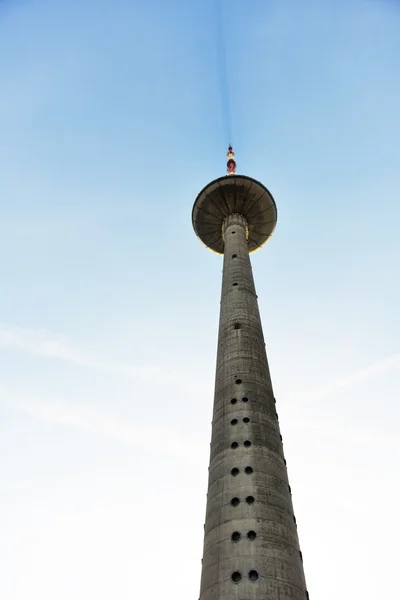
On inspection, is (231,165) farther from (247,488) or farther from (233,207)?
(247,488)

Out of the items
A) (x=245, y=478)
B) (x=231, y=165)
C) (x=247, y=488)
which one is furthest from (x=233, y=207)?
(x=247, y=488)

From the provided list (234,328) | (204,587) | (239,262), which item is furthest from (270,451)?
(239,262)

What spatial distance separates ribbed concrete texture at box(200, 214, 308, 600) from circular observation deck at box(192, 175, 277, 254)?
44.3 ft

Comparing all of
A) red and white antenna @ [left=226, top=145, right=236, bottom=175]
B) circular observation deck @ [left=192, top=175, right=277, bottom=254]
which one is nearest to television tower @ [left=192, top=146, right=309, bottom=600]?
circular observation deck @ [left=192, top=175, right=277, bottom=254]

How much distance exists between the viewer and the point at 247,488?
20.1m

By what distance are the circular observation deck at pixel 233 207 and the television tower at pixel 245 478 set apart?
24.4 ft

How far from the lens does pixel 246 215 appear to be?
41.1 meters

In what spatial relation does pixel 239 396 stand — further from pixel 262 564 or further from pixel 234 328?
pixel 262 564

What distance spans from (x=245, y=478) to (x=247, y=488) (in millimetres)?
541

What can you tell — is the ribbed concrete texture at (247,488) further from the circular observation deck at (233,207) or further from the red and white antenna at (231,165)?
the red and white antenna at (231,165)

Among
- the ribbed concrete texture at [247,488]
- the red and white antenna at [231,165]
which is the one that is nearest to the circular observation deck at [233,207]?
Result: the red and white antenna at [231,165]

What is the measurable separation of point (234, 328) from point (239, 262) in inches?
273

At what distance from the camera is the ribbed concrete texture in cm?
1747

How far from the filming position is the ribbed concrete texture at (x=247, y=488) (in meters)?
17.5
